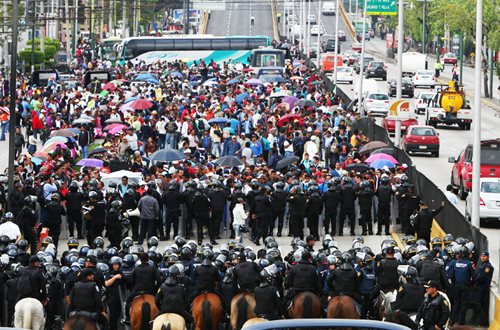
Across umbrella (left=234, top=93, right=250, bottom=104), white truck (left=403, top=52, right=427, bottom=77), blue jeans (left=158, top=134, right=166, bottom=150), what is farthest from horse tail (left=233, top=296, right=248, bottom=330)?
white truck (left=403, top=52, right=427, bottom=77)

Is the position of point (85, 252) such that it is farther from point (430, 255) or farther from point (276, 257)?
point (430, 255)

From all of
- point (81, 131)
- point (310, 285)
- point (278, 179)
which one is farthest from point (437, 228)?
point (81, 131)

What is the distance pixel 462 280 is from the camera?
52.5ft

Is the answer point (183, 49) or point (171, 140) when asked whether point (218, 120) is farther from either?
point (183, 49)

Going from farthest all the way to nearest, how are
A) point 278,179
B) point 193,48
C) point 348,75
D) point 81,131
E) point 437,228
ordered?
point 193,48, point 348,75, point 81,131, point 278,179, point 437,228

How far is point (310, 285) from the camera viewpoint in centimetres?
1469

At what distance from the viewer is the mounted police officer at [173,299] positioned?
13.7 meters

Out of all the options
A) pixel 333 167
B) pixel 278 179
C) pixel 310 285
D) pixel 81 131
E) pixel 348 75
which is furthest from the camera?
pixel 348 75

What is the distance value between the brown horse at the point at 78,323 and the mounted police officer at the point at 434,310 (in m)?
4.53

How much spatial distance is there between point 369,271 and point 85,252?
15.2 feet

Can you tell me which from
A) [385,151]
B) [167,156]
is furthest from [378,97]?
[167,156]

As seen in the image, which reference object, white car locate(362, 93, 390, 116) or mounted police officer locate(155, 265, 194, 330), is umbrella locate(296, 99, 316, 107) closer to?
white car locate(362, 93, 390, 116)

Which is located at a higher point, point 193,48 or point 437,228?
point 193,48

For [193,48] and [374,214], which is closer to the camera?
[374,214]
